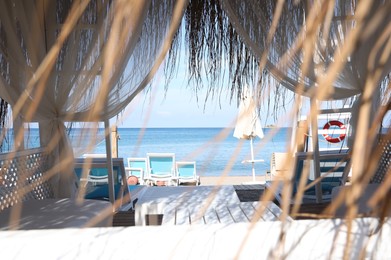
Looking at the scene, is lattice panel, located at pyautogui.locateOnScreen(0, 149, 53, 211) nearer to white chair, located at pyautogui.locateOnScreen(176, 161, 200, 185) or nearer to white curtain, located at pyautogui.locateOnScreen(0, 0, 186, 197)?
white curtain, located at pyautogui.locateOnScreen(0, 0, 186, 197)

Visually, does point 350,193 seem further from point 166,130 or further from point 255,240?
point 166,130

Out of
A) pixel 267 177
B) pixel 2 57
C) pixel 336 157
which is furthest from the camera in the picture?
pixel 267 177

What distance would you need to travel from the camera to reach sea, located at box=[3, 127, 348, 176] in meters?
0.40

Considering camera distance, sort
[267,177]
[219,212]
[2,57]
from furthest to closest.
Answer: [267,177] < [2,57] < [219,212]

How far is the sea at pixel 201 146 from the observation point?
0.40 meters

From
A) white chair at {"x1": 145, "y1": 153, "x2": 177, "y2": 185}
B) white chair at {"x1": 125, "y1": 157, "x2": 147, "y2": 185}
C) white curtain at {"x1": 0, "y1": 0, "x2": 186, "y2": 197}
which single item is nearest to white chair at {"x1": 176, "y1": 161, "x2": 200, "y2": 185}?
white chair at {"x1": 145, "y1": 153, "x2": 177, "y2": 185}

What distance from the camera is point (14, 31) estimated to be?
3.77 metres

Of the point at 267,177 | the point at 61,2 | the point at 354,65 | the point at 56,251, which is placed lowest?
the point at 267,177

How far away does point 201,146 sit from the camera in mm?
416

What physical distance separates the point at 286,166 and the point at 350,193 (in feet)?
0.16

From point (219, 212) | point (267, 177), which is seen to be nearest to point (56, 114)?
point (219, 212)

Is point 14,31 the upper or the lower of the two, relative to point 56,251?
upper

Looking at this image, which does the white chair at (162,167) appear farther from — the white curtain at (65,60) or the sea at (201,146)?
the white curtain at (65,60)

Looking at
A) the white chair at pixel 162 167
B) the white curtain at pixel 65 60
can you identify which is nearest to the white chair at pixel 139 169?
the white chair at pixel 162 167
